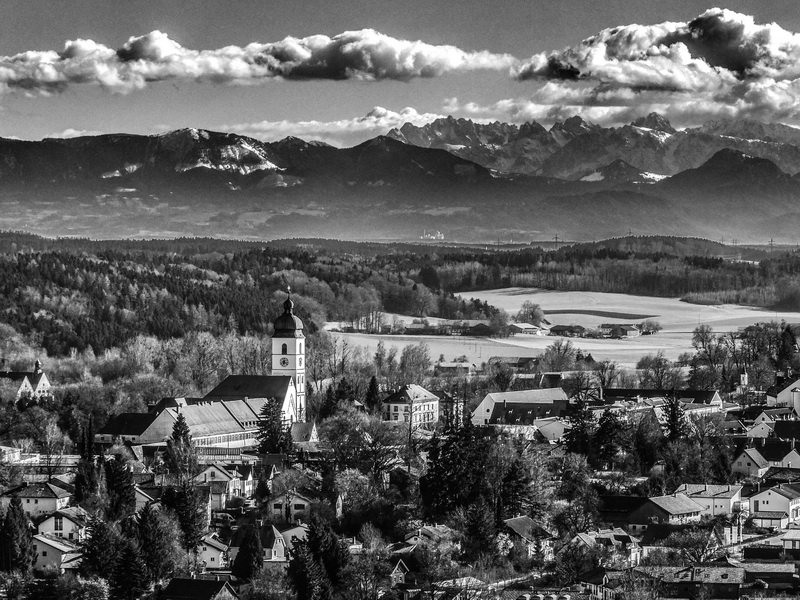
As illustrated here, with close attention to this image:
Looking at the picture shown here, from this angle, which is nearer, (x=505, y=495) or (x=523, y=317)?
(x=505, y=495)

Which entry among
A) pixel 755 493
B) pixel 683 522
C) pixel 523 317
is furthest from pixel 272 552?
pixel 523 317

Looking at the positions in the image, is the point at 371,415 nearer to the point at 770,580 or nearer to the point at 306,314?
the point at 770,580

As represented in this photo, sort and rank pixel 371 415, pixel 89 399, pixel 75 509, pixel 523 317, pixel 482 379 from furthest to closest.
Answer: pixel 523 317 < pixel 482 379 < pixel 89 399 < pixel 371 415 < pixel 75 509

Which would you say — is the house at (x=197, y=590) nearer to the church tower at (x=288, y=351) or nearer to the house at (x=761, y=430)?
the house at (x=761, y=430)

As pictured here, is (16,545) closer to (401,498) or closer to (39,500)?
(39,500)

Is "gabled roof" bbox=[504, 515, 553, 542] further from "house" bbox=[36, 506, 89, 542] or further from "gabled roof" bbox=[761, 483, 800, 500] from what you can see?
"house" bbox=[36, 506, 89, 542]

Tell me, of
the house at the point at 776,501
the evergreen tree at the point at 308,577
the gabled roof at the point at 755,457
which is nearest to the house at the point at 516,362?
the gabled roof at the point at 755,457
